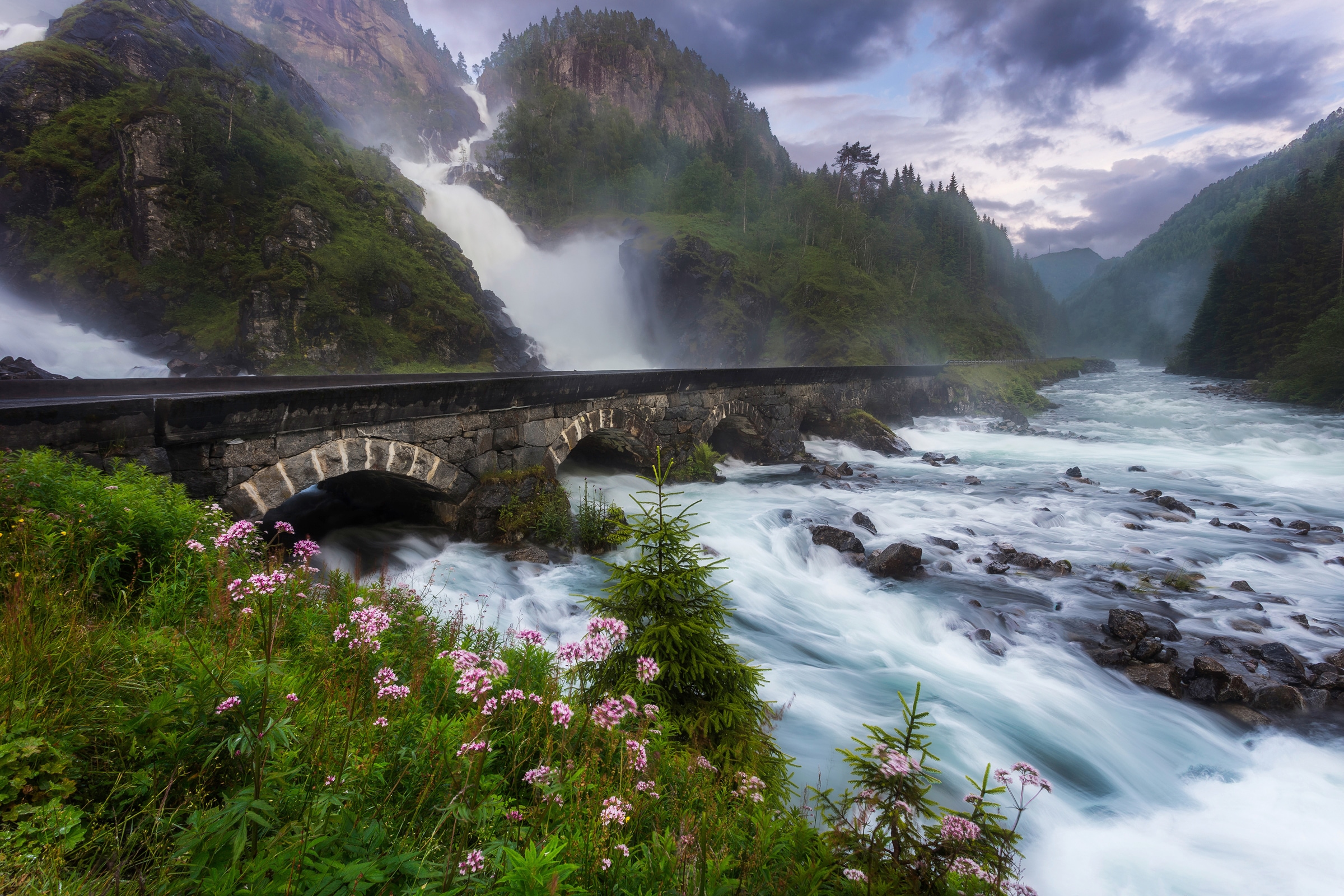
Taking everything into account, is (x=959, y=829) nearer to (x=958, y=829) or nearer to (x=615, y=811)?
(x=958, y=829)

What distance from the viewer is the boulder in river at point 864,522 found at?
11.3 meters

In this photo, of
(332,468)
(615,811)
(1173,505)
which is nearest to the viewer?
(615,811)

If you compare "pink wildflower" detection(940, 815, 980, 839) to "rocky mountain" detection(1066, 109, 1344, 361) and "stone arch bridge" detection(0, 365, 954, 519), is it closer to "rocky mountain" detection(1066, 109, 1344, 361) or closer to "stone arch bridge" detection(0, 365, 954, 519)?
"stone arch bridge" detection(0, 365, 954, 519)

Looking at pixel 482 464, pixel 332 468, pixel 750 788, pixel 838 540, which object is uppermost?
pixel 332 468

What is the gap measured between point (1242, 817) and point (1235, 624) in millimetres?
4161

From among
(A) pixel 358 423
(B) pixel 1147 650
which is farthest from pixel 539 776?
(B) pixel 1147 650

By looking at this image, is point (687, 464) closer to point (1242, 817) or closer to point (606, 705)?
point (1242, 817)

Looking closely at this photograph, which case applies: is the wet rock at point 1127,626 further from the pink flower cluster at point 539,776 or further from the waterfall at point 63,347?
the waterfall at point 63,347

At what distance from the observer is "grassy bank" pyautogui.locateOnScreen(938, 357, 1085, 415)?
31.0 meters

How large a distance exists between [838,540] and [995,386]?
93.5ft

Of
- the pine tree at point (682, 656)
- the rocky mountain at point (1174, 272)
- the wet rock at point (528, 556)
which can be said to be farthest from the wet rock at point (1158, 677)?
the rocky mountain at point (1174, 272)

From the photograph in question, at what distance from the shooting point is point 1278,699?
19.0 ft

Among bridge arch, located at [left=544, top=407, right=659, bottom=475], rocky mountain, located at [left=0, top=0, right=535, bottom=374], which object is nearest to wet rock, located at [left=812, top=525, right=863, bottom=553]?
bridge arch, located at [left=544, top=407, right=659, bottom=475]

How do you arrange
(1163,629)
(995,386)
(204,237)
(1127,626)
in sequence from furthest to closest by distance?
(995,386) → (204,237) → (1163,629) → (1127,626)
